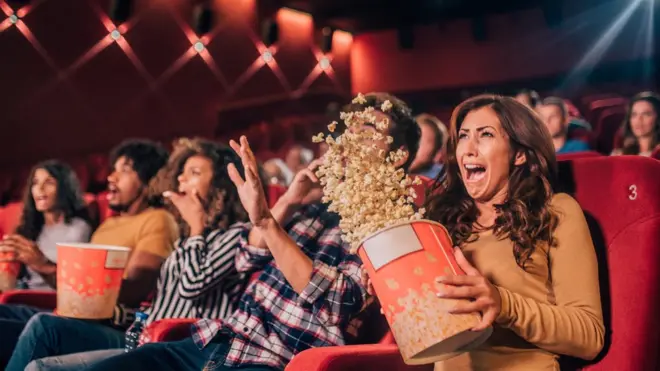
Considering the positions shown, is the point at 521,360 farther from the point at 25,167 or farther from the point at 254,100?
the point at 254,100

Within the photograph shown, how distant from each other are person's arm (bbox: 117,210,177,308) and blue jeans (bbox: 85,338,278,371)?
17.7 inches

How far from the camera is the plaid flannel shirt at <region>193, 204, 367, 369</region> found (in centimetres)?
130

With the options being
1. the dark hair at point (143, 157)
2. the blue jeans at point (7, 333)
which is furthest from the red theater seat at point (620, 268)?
the dark hair at point (143, 157)

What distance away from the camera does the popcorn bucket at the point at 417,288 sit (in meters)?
0.84

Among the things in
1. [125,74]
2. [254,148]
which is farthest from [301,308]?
[125,74]

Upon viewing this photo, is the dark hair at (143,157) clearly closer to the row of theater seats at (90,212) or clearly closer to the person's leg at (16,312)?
the row of theater seats at (90,212)

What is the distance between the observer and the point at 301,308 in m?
1.34

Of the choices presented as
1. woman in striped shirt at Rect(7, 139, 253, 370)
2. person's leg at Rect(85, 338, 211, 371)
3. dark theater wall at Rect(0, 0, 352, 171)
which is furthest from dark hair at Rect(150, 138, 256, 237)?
dark theater wall at Rect(0, 0, 352, 171)

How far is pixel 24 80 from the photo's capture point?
15.1 feet

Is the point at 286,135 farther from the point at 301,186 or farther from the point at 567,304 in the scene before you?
the point at 567,304

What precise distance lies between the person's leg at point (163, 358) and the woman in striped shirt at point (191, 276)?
0.21 m

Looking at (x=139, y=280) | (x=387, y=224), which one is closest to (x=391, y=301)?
(x=387, y=224)

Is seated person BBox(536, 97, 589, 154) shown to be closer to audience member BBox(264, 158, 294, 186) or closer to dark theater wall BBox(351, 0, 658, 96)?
audience member BBox(264, 158, 294, 186)

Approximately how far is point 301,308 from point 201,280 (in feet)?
1.14
